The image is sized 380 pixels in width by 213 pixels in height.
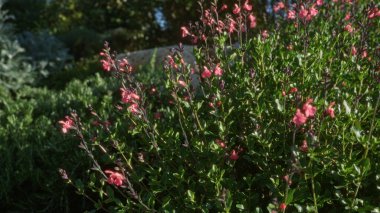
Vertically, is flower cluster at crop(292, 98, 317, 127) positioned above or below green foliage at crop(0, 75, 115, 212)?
above

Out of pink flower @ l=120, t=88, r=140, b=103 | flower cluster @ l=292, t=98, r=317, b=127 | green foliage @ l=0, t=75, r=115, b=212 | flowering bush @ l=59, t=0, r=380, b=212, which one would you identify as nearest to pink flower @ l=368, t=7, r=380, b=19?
flowering bush @ l=59, t=0, r=380, b=212

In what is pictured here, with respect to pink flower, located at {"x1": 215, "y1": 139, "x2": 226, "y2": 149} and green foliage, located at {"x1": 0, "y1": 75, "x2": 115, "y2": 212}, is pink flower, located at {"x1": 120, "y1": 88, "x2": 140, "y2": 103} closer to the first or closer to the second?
pink flower, located at {"x1": 215, "y1": 139, "x2": 226, "y2": 149}

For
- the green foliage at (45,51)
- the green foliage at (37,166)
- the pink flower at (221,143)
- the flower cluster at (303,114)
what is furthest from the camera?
the green foliage at (45,51)

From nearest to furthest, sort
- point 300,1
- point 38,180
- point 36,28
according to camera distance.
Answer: point 300,1 → point 38,180 → point 36,28

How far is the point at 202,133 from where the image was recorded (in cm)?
262

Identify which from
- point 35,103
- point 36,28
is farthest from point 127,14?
point 35,103

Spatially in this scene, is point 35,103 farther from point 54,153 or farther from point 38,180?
point 38,180

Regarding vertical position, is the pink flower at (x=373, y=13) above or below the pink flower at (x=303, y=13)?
below

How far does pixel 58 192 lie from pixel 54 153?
53 cm

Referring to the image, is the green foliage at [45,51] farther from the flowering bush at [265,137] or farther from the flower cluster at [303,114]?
the flower cluster at [303,114]

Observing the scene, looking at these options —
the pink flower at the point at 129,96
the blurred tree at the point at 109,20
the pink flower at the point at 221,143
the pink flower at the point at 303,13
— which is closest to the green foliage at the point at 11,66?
the blurred tree at the point at 109,20

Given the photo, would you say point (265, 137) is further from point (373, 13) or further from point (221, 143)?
point (373, 13)

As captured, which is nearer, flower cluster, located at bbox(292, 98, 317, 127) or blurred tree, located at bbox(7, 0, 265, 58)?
flower cluster, located at bbox(292, 98, 317, 127)

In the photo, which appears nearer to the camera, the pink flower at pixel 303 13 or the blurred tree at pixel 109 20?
the pink flower at pixel 303 13
